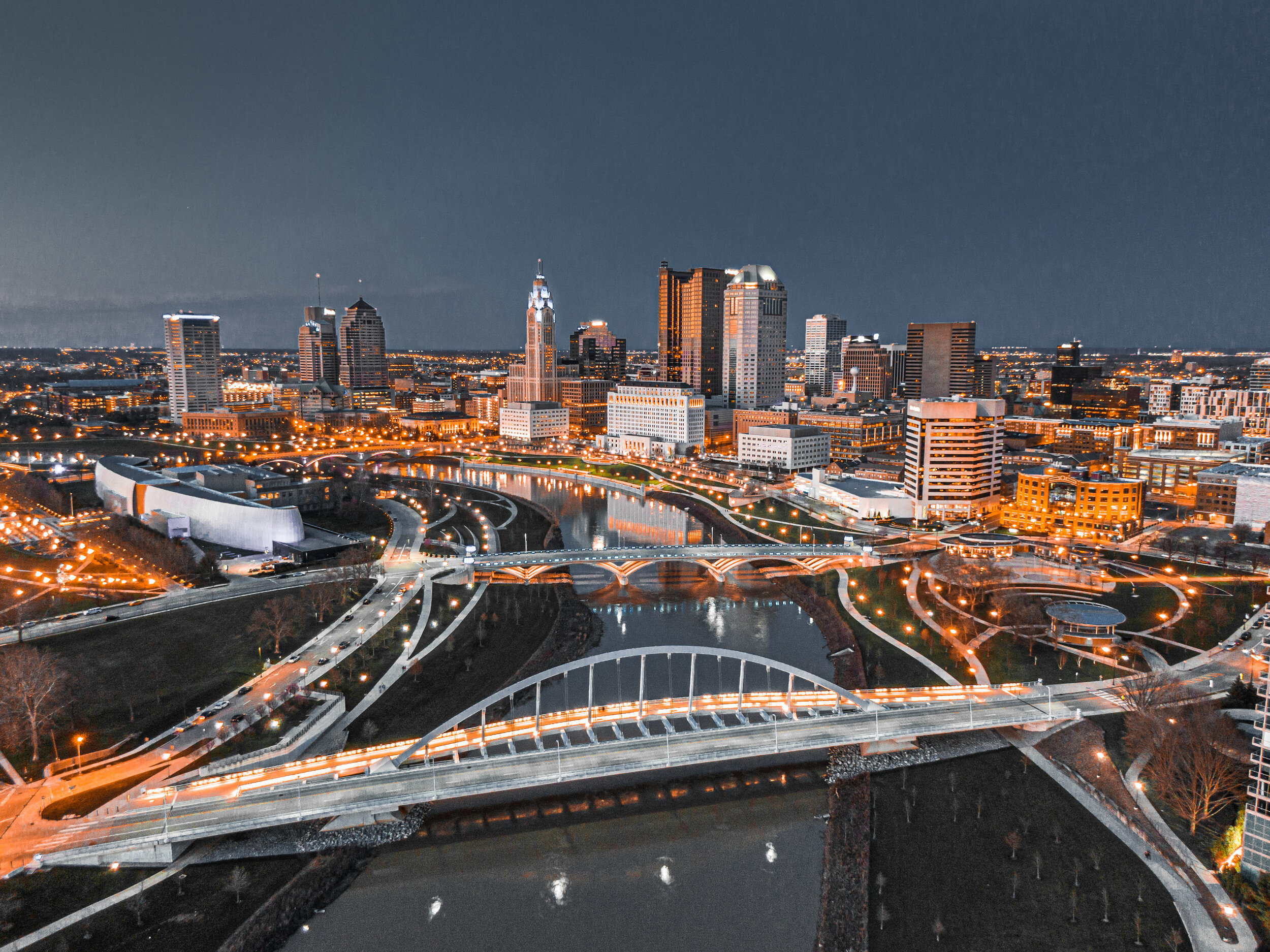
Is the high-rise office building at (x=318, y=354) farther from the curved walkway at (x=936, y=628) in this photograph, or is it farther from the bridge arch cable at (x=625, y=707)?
the bridge arch cable at (x=625, y=707)

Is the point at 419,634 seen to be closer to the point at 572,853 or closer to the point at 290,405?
the point at 572,853

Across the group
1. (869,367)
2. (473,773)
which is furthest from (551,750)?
(869,367)

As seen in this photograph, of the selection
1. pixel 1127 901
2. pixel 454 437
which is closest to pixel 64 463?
pixel 454 437

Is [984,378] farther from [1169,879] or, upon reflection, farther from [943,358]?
[1169,879]

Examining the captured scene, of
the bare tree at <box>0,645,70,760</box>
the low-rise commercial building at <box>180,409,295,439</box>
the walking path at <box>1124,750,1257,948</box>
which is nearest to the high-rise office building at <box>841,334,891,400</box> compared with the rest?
the low-rise commercial building at <box>180,409,295,439</box>

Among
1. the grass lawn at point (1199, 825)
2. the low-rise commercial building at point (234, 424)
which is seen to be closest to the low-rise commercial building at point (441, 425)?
the low-rise commercial building at point (234, 424)

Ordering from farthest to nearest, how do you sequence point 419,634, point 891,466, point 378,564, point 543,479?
point 543,479 < point 891,466 < point 378,564 < point 419,634
